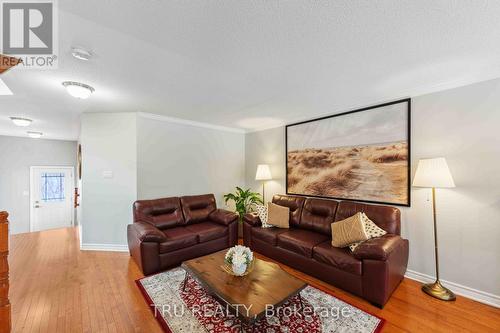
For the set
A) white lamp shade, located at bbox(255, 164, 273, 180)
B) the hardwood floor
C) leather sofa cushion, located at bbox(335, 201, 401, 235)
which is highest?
white lamp shade, located at bbox(255, 164, 273, 180)

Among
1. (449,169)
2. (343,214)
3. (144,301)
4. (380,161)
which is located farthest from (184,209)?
(449,169)

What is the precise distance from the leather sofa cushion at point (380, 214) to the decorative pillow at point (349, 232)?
303mm

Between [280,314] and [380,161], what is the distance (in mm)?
2371

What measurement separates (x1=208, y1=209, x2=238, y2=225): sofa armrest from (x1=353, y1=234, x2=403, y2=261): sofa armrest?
2.02m

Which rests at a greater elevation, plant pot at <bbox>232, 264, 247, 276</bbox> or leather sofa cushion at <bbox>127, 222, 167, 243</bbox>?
leather sofa cushion at <bbox>127, 222, 167, 243</bbox>

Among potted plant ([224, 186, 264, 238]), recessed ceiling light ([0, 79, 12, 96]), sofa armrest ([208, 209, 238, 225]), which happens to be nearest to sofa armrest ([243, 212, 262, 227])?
sofa armrest ([208, 209, 238, 225])

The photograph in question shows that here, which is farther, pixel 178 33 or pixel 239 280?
pixel 239 280

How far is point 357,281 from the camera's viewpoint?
2213 millimetres

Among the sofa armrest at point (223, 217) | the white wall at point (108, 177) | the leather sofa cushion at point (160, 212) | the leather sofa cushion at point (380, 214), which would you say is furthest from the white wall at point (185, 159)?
the leather sofa cushion at point (380, 214)

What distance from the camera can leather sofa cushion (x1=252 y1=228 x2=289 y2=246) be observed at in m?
3.11

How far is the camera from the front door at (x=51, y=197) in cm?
568

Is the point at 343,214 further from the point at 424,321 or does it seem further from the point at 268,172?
the point at 268,172

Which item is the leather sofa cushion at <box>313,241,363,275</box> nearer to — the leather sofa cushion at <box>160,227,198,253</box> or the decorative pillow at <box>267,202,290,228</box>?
the decorative pillow at <box>267,202,290,228</box>

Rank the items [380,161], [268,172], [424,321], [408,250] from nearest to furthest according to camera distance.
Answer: [424,321], [408,250], [380,161], [268,172]
